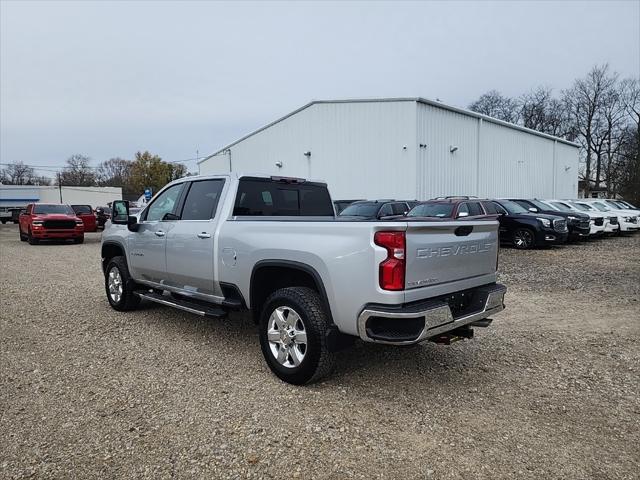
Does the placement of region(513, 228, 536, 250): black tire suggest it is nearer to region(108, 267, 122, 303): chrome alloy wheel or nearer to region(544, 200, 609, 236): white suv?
region(544, 200, 609, 236): white suv

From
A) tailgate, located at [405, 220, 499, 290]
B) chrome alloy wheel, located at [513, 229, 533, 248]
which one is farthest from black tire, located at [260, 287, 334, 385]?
chrome alloy wheel, located at [513, 229, 533, 248]

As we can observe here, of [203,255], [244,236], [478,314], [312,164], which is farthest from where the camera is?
[312,164]

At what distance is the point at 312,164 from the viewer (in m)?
26.2

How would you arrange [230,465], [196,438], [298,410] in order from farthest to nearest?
[298,410]
[196,438]
[230,465]

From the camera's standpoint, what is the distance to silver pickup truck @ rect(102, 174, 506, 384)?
3.54 m

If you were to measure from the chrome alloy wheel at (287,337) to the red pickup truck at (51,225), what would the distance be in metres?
17.5

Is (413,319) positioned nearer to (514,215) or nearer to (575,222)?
(514,215)

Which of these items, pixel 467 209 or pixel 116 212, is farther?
pixel 467 209

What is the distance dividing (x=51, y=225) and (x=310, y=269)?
18.1 meters

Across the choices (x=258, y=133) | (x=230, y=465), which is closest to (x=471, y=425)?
(x=230, y=465)

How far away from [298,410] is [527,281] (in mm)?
7326

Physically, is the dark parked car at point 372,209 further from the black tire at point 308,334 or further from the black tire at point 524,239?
the black tire at point 308,334

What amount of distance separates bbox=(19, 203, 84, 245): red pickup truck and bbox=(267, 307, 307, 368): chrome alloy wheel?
17.5 metres

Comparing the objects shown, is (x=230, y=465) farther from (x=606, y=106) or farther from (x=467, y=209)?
(x=606, y=106)
